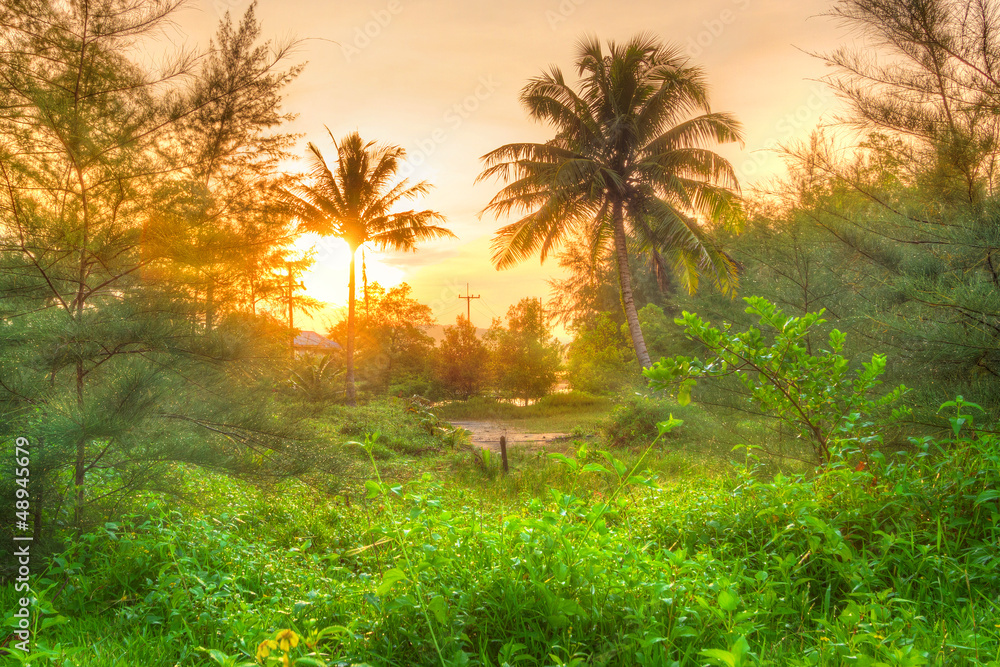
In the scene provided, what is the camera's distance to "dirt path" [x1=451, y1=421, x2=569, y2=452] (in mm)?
12320

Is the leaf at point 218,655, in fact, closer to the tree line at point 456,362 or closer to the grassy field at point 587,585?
the grassy field at point 587,585

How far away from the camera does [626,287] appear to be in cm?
1373

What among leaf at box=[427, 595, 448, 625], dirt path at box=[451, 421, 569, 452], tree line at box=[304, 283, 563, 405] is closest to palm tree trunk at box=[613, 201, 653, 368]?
dirt path at box=[451, 421, 569, 452]

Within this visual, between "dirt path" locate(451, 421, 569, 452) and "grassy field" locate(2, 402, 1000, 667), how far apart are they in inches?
330

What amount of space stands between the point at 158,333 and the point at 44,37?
2144mm

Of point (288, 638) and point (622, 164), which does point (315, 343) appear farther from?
point (288, 638)

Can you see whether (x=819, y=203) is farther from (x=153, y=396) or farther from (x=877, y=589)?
(x=153, y=396)

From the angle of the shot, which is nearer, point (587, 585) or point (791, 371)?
point (587, 585)

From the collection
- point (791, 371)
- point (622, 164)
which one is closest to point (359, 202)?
point (622, 164)

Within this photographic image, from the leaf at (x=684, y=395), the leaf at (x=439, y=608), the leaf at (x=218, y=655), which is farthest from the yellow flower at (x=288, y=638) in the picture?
the leaf at (x=684, y=395)

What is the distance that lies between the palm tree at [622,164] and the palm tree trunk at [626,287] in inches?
1.1

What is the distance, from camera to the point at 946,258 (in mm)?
4527

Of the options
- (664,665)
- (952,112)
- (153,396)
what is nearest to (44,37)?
(153,396)

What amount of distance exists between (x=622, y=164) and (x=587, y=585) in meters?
13.4
